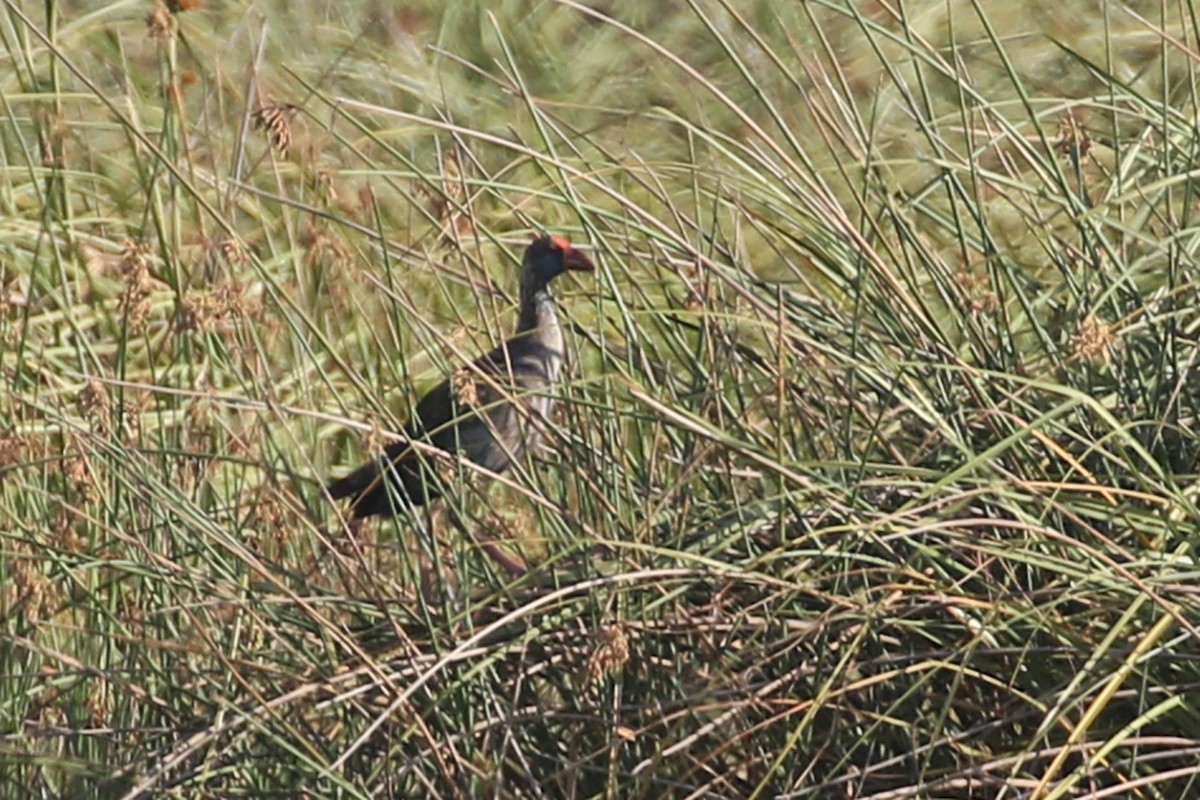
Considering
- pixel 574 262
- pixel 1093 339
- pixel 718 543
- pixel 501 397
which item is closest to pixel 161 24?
pixel 718 543

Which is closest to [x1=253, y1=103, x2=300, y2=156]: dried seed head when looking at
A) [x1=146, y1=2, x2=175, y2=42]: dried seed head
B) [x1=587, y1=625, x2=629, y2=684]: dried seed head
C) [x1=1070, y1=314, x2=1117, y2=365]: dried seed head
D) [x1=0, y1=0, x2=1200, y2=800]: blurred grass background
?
[x1=0, y1=0, x2=1200, y2=800]: blurred grass background

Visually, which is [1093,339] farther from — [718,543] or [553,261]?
[553,261]

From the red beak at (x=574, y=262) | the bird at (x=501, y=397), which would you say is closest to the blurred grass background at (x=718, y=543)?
the bird at (x=501, y=397)

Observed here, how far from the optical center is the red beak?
4023 mm

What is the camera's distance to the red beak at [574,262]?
13.2ft

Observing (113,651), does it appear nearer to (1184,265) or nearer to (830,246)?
(830,246)

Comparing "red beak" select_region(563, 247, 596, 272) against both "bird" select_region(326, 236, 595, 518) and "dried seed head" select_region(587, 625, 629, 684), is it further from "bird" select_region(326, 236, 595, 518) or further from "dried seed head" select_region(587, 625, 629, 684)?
"dried seed head" select_region(587, 625, 629, 684)

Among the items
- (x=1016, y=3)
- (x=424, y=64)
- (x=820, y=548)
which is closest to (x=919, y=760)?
(x=820, y=548)

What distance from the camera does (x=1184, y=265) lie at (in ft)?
8.92

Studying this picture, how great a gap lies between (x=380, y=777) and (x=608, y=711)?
0.99ft

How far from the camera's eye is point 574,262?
4.04m

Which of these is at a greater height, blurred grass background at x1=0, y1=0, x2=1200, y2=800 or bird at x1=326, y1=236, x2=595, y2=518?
blurred grass background at x1=0, y1=0, x2=1200, y2=800

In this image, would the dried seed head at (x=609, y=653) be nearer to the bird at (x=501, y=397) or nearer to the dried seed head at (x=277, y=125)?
the dried seed head at (x=277, y=125)

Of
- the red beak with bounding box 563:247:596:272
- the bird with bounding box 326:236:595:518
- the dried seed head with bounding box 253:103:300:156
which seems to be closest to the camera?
the dried seed head with bounding box 253:103:300:156
